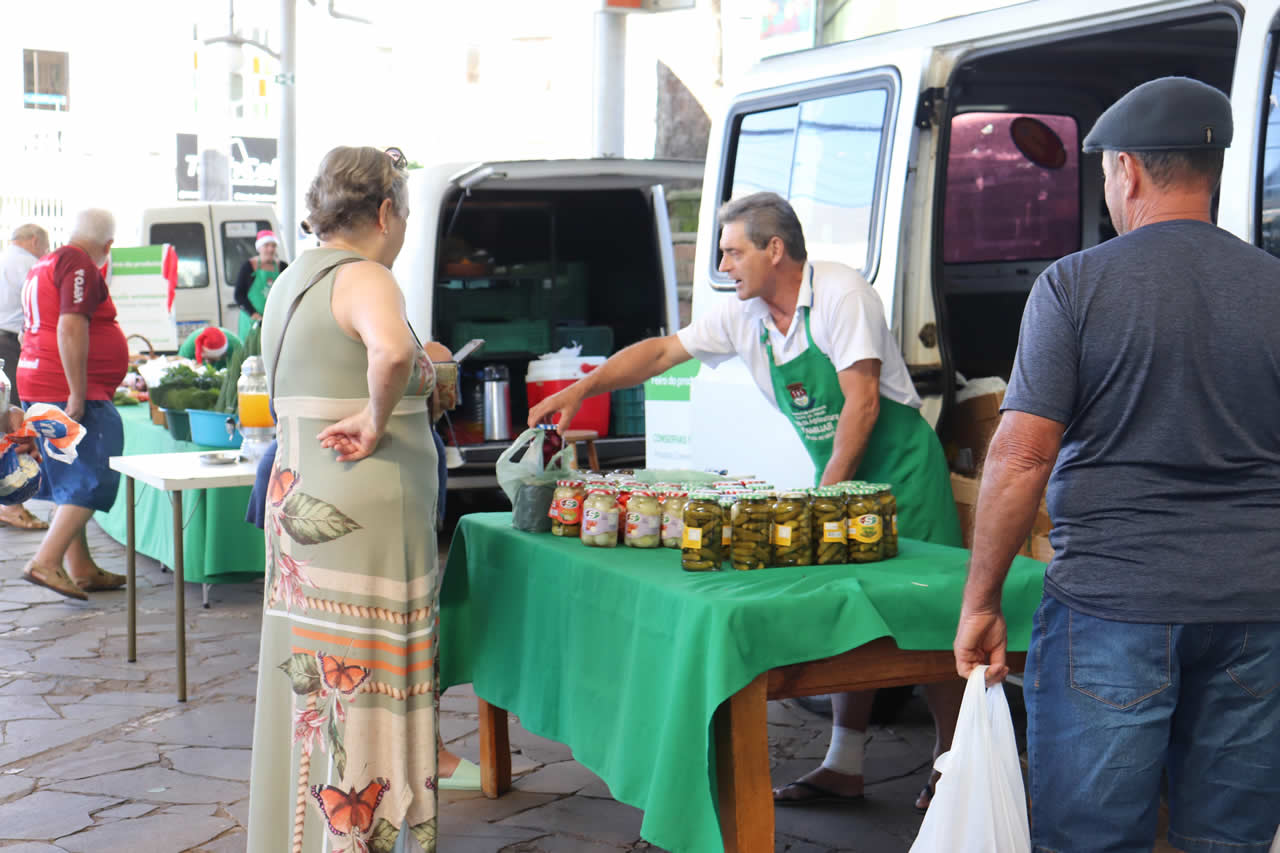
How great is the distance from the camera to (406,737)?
3453 mm

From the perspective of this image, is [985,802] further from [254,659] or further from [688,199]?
[688,199]

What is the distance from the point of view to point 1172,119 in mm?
2311

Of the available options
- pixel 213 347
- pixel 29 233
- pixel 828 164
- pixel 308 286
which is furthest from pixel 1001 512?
pixel 29 233

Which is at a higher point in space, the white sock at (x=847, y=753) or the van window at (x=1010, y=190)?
the van window at (x=1010, y=190)

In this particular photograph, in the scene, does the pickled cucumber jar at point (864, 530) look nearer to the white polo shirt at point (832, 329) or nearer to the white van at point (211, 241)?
the white polo shirt at point (832, 329)

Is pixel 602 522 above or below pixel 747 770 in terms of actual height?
above

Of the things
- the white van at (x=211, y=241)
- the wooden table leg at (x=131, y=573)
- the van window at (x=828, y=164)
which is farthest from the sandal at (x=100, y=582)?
the white van at (x=211, y=241)

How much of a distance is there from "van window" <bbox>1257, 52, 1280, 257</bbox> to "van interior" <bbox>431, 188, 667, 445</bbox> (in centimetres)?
524

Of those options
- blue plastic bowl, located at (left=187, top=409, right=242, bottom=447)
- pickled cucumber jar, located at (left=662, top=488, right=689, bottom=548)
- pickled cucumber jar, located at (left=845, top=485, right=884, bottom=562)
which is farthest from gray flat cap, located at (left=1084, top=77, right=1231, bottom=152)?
blue plastic bowl, located at (left=187, top=409, right=242, bottom=447)

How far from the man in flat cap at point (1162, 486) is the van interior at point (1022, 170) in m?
2.71

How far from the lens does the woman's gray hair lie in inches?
132

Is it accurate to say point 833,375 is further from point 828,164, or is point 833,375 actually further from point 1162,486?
point 1162,486

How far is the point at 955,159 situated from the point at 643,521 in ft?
7.87

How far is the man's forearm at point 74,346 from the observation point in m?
6.77
